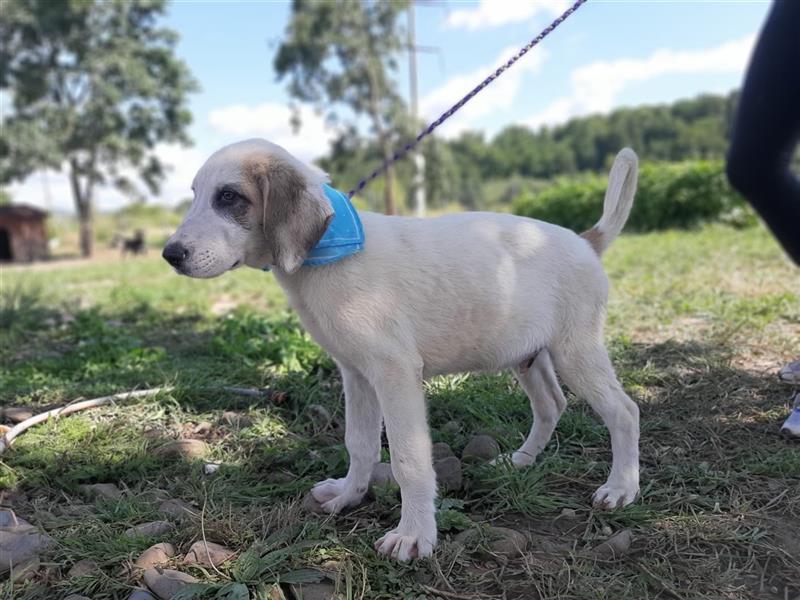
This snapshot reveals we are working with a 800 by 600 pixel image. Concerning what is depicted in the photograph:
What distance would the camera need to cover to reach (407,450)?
94.3 inches

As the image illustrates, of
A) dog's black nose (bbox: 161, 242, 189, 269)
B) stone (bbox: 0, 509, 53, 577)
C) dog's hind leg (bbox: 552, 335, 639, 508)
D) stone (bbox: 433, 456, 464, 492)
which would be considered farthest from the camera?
stone (bbox: 433, 456, 464, 492)

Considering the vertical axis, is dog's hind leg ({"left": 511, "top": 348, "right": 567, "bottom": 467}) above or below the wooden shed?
above

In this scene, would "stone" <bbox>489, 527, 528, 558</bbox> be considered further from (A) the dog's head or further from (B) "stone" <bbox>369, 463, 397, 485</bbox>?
(A) the dog's head

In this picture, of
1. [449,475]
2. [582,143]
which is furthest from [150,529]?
[582,143]

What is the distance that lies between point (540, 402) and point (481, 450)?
37 cm

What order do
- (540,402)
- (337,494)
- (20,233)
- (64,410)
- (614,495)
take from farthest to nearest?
(20,233) → (64,410) → (540,402) → (337,494) → (614,495)

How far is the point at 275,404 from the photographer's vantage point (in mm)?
3840

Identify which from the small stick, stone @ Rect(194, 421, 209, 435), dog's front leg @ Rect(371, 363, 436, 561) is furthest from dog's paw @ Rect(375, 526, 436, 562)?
the small stick

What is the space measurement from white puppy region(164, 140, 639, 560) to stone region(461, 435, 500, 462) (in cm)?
14

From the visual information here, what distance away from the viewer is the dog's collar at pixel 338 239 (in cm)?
237

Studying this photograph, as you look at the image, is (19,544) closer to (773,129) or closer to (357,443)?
(357,443)

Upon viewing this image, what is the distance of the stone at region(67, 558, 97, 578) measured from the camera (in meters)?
2.27

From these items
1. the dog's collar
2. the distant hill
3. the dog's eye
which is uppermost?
the dog's eye

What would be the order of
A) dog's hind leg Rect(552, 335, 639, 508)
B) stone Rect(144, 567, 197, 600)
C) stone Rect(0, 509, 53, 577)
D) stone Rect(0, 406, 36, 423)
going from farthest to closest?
stone Rect(0, 406, 36, 423) < dog's hind leg Rect(552, 335, 639, 508) < stone Rect(0, 509, 53, 577) < stone Rect(144, 567, 197, 600)
